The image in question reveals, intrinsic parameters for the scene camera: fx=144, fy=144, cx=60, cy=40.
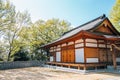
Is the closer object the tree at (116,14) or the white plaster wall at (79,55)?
the white plaster wall at (79,55)

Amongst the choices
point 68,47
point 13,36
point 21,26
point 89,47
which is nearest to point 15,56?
point 13,36

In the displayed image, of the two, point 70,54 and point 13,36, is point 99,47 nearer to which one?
point 70,54

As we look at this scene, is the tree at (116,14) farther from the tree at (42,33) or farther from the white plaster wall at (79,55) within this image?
the tree at (42,33)

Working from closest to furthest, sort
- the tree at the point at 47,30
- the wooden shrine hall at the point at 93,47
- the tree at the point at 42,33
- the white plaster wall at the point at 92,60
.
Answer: the wooden shrine hall at the point at 93,47, the white plaster wall at the point at 92,60, the tree at the point at 42,33, the tree at the point at 47,30

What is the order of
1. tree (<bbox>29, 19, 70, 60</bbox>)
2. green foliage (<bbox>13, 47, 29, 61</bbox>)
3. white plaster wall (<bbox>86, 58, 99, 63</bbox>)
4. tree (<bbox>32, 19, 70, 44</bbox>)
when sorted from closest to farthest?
1. white plaster wall (<bbox>86, 58, 99, 63</bbox>)
2. green foliage (<bbox>13, 47, 29, 61</bbox>)
3. tree (<bbox>29, 19, 70, 60</bbox>)
4. tree (<bbox>32, 19, 70, 44</bbox>)

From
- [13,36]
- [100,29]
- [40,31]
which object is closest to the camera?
[100,29]

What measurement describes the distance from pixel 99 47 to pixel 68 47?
347 cm

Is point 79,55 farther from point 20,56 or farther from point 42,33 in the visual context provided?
point 42,33

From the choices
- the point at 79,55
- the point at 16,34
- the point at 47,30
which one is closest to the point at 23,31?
the point at 16,34

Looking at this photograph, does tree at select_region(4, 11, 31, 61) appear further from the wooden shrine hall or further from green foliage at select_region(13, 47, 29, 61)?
the wooden shrine hall

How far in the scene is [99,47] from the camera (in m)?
13.2

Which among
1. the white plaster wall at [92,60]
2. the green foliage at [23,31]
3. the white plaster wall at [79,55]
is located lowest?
the white plaster wall at [92,60]

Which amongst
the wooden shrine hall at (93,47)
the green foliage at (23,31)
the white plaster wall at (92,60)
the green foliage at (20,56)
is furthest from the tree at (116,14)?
the green foliage at (20,56)

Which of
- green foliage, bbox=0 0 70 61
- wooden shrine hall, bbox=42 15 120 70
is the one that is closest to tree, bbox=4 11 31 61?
green foliage, bbox=0 0 70 61
